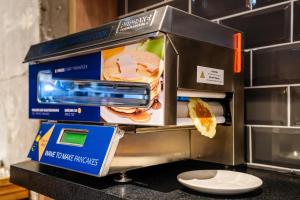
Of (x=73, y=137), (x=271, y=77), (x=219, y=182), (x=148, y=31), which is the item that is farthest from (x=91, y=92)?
(x=271, y=77)

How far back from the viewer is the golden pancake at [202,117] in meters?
0.75

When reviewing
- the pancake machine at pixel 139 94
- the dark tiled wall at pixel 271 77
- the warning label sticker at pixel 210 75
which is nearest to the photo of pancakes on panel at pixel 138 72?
the pancake machine at pixel 139 94

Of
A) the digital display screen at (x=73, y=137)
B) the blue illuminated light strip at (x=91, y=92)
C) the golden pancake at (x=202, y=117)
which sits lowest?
the digital display screen at (x=73, y=137)

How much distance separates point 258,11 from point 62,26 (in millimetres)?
755

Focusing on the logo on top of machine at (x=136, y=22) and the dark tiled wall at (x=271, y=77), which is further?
the dark tiled wall at (x=271, y=77)

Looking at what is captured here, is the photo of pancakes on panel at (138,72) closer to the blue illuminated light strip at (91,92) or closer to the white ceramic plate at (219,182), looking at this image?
the blue illuminated light strip at (91,92)

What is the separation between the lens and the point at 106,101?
2.48 ft

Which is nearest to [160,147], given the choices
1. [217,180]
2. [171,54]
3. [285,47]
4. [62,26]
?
[217,180]

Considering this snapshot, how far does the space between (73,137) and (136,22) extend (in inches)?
12.9

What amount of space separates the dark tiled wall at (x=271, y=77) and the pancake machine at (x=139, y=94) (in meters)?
0.07

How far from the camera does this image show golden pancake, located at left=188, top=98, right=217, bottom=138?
0.75 metres

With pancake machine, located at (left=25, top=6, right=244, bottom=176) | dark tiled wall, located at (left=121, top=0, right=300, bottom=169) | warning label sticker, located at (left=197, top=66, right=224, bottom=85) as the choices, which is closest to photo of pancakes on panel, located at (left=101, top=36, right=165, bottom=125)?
pancake machine, located at (left=25, top=6, right=244, bottom=176)

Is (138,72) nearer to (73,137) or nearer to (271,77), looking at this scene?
(73,137)

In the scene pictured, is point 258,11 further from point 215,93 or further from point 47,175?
point 47,175
